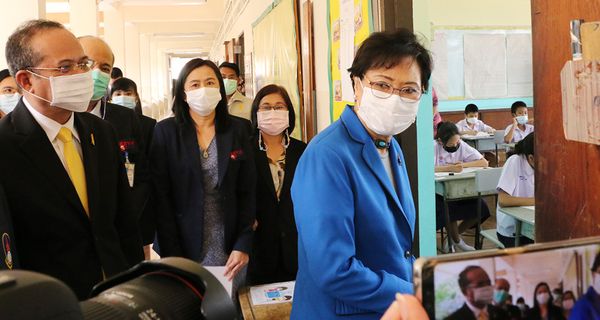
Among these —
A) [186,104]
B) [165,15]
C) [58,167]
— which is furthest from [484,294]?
[165,15]

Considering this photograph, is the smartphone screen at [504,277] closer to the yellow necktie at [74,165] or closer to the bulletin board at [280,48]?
the yellow necktie at [74,165]

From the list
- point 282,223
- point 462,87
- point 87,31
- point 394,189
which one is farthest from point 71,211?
Answer: point 462,87

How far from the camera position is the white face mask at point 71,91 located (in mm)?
1562

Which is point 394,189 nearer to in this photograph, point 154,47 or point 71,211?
point 71,211

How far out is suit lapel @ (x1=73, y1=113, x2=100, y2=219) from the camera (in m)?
1.57

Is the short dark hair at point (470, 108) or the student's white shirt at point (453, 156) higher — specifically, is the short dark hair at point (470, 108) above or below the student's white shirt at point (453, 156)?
above

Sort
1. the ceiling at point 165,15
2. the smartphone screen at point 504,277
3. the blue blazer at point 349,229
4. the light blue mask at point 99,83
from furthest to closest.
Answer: the ceiling at point 165,15 → the light blue mask at point 99,83 → the blue blazer at point 349,229 → the smartphone screen at point 504,277

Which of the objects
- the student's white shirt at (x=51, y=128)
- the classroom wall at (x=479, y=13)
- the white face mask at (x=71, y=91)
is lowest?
the student's white shirt at (x=51, y=128)

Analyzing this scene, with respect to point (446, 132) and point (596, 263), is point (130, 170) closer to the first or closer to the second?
point (596, 263)

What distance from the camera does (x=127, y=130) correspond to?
2.48m

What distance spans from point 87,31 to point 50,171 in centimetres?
661

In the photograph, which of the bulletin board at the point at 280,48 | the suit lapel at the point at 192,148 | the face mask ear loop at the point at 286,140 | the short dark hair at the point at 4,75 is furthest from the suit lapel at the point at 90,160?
the bulletin board at the point at 280,48

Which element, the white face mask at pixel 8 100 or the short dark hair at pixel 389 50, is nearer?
the short dark hair at pixel 389 50

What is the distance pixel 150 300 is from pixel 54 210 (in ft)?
3.16
